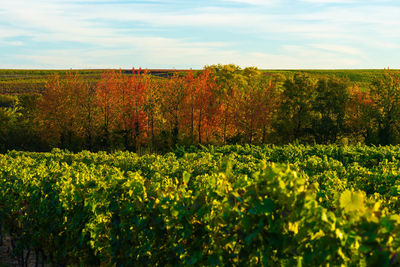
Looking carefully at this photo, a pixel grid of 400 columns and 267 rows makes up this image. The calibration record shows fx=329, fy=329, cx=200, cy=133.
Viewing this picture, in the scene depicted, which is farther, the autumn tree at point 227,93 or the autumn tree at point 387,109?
the autumn tree at point 227,93

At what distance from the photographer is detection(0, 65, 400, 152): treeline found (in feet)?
133

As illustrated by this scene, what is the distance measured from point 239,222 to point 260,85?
142 feet

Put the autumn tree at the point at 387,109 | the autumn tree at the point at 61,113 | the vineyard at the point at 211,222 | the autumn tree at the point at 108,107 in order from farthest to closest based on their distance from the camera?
the autumn tree at the point at 108,107, the autumn tree at the point at 387,109, the autumn tree at the point at 61,113, the vineyard at the point at 211,222

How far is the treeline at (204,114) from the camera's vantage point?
133 ft

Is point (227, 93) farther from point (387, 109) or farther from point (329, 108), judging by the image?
point (387, 109)

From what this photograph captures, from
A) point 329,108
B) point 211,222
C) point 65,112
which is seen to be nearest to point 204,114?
point 329,108

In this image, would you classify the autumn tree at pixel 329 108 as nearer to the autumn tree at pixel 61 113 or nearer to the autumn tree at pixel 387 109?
the autumn tree at pixel 387 109

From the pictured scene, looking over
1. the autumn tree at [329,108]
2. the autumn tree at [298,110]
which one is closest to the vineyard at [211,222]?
the autumn tree at [298,110]

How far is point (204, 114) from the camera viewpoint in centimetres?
4044

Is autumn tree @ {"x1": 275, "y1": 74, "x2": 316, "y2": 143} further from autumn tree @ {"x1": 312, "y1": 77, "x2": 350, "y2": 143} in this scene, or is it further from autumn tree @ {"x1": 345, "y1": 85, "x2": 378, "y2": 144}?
autumn tree @ {"x1": 345, "y1": 85, "x2": 378, "y2": 144}

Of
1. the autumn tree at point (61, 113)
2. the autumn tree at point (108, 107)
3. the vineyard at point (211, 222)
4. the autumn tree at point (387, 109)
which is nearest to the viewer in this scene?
the vineyard at point (211, 222)

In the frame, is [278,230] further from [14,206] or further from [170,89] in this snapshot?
[170,89]

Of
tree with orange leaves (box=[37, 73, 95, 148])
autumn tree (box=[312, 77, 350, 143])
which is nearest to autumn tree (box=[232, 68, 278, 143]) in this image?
autumn tree (box=[312, 77, 350, 143])

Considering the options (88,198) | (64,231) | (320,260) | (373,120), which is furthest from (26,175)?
(373,120)
